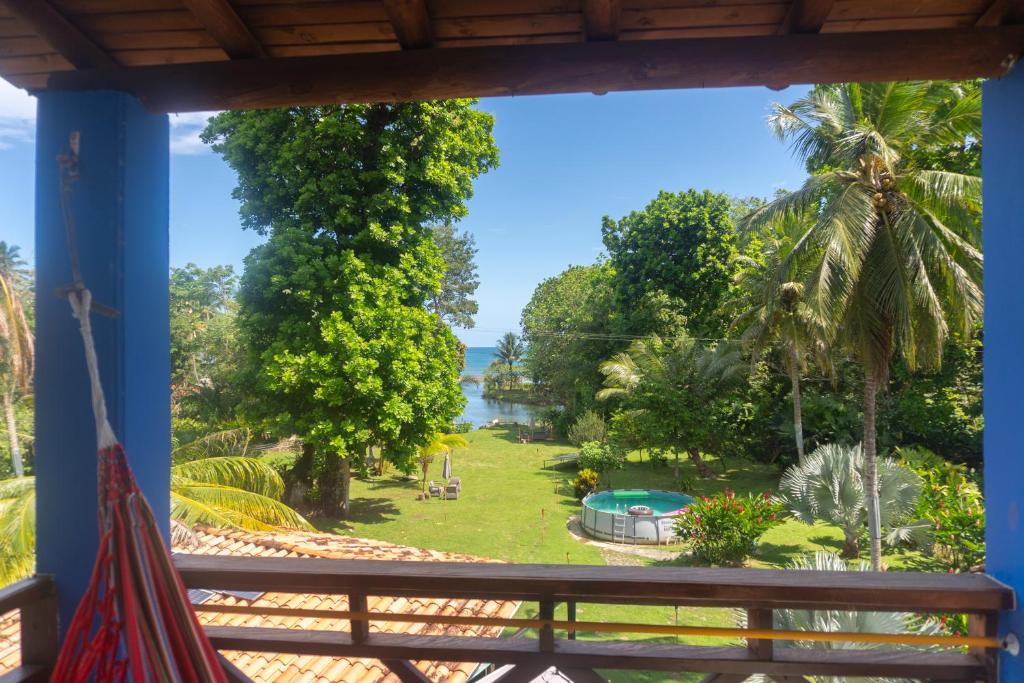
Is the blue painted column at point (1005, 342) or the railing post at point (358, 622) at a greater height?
the blue painted column at point (1005, 342)

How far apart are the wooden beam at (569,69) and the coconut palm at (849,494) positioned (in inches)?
305

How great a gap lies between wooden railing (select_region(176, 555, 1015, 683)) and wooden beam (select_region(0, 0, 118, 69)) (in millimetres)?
1190

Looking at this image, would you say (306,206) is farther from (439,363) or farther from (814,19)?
(814,19)

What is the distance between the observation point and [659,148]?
2817 centimetres

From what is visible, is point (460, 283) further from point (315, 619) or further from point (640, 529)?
point (315, 619)

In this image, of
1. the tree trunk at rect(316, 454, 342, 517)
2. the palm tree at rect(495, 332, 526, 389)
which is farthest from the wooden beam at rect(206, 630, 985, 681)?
the palm tree at rect(495, 332, 526, 389)

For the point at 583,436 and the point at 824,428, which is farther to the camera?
the point at 583,436

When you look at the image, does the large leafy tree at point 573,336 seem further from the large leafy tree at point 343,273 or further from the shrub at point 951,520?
the shrub at point 951,520

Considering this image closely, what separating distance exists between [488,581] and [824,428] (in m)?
13.9

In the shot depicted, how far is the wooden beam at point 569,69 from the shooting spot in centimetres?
121

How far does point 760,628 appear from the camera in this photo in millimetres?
1203

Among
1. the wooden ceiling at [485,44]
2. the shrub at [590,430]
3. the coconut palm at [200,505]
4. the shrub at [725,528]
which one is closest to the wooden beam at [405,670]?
the wooden ceiling at [485,44]

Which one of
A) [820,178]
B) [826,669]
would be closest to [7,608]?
[826,669]

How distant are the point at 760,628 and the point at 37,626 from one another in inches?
61.6
